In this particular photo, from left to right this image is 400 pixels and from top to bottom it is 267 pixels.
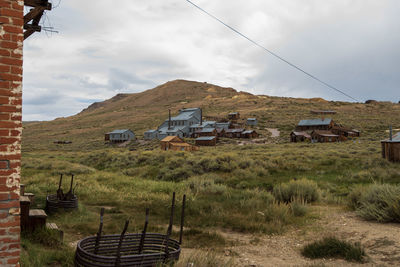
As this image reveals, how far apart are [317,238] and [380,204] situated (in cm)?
269

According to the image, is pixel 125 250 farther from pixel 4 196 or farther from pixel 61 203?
pixel 61 203

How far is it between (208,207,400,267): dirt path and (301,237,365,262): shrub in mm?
179

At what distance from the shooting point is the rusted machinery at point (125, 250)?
423 centimetres


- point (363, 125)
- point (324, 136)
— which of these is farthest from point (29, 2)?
point (363, 125)

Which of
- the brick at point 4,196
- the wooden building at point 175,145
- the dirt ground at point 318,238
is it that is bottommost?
the dirt ground at point 318,238

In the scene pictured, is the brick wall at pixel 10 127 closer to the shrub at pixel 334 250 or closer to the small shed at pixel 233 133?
the shrub at pixel 334 250

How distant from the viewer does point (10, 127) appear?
3398 mm

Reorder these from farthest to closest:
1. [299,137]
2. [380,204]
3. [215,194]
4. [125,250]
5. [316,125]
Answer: [316,125]
[299,137]
[215,194]
[380,204]
[125,250]

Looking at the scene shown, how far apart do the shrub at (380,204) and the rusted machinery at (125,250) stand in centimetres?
637

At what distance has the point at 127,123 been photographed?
349 feet

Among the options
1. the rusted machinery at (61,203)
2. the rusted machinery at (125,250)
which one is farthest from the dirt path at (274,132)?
the rusted machinery at (125,250)

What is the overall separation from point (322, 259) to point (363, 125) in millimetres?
72544

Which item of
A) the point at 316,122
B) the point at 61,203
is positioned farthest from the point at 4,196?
the point at 316,122

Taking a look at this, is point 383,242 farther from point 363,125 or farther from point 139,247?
point 363,125
